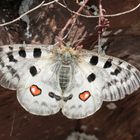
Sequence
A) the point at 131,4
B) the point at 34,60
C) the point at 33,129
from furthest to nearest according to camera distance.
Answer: the point at 33,129
the point at 131,4
the point at 34,60

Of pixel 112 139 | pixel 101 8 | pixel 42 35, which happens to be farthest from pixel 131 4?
pixel 112 139

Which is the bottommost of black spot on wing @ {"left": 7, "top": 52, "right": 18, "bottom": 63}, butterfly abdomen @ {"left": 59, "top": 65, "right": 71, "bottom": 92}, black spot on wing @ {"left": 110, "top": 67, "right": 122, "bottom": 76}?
butterfly abdomen @ {"left": 59, "top": 65, "right": 71, "bottom": 92}

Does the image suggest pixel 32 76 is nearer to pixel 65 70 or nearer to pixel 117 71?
pixel 65 70

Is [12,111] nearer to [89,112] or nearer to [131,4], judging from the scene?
[89,112]

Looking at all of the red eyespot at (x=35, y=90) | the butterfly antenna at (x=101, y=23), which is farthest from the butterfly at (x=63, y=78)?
the butterfly antenna at (x=101, y=23)

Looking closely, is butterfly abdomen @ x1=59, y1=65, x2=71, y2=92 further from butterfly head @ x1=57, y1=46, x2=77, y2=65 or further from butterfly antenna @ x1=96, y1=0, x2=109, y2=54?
butterfly antenna @ x1=96, y1=0, x2=109, y2=54

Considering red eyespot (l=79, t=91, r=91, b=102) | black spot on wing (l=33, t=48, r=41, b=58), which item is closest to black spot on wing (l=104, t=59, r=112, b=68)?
red eyespot (l=79, t=91, r=91, b=102)

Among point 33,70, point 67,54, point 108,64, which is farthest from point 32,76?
point 108,64

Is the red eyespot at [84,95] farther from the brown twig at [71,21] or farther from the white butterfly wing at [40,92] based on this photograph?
the brown twig at [71,21]
